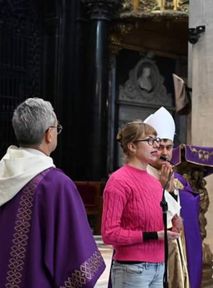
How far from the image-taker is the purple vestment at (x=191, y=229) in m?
3.71

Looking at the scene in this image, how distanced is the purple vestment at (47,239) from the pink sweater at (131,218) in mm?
462

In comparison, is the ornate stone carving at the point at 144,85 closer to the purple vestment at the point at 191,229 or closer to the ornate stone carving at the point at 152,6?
the ornate stone carving at the point at 152,6

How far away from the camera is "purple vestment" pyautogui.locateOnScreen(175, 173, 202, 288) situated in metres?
3.71

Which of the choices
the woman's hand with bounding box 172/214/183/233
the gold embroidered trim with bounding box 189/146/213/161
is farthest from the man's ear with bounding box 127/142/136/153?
the gold embroidered trim with bounding box 189/146/213/161

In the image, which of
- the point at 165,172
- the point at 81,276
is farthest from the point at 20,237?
the point at 165,172

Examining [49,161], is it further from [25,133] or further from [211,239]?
[211,239]

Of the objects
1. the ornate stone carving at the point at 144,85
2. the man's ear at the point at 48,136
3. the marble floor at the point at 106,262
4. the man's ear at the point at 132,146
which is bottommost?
the marble floor at the point at 106,262

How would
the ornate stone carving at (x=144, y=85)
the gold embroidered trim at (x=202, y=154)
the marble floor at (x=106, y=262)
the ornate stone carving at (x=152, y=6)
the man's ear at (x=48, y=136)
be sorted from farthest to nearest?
the ornate stone carving at (x=144, y=85) < the ornate stone carving at (x=152, y=6) < the marble floor at (x=106, y=262) < the gold embroidered trim at (x=202, y=154) < the man's ear at (x=48, y=136)

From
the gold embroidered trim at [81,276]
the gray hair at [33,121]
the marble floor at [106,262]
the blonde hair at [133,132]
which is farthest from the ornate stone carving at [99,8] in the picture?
the gold embroidered trim at [81,276]

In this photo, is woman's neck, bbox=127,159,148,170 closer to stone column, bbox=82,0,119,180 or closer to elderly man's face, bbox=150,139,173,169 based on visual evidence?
elderly man's face, bbox=150,139,173,169

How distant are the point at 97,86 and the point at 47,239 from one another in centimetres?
909

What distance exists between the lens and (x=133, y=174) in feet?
8.98

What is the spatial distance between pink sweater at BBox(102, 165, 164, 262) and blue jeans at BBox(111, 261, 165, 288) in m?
0.03

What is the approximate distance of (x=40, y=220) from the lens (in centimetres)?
212
